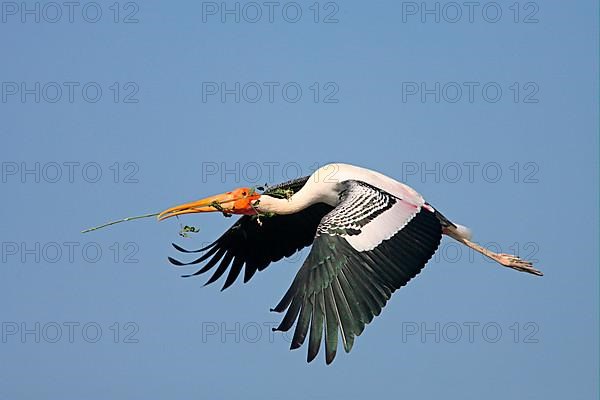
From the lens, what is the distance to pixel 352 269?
50.4ft

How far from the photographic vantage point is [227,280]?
20172 millimetres

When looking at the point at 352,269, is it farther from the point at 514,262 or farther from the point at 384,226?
the point at 514,262

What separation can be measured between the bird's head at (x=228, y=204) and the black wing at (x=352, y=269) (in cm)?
210

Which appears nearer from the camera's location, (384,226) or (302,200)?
(384,226)

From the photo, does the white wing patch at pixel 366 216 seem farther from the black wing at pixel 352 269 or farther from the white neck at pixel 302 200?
the white neck at pixel 302 200

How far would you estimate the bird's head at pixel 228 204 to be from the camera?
18.8 meters

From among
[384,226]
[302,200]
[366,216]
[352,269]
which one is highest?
[302,200]

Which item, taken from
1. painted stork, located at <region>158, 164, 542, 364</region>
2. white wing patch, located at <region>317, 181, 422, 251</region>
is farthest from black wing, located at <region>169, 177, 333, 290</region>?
white wing patch, located at <region>317, 181, 422, 251</region>

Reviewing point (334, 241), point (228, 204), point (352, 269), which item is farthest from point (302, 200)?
point (352, 269)

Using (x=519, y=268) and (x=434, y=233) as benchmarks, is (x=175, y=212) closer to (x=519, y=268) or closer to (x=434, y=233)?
(x=434, y=233)

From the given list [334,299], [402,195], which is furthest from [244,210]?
[334,299]

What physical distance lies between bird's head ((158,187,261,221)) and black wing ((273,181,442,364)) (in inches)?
82.6

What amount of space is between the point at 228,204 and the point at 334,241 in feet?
11.6

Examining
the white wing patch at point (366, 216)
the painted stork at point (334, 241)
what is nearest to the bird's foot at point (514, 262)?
the painted stork at point (334, 241)
